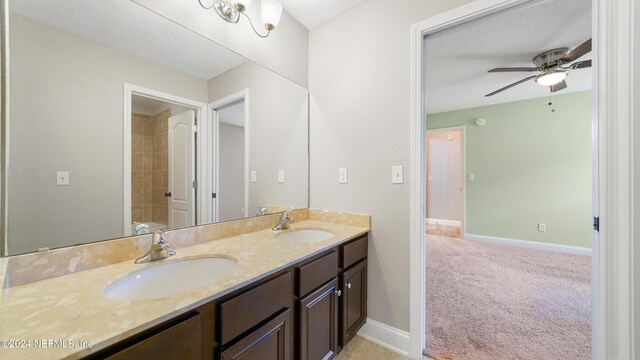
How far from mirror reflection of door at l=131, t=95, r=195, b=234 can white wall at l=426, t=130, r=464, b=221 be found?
15.1 ft

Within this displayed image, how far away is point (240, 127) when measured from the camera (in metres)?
1.53

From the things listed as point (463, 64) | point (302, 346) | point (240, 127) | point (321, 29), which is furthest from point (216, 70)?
point (463, 64)

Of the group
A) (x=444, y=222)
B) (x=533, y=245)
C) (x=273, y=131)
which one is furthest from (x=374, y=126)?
(x=444, y=222)

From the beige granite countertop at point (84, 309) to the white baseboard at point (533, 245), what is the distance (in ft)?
14.0

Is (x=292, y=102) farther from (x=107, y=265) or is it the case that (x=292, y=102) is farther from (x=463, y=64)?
(x=463, y=64)

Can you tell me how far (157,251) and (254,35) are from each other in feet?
4.73

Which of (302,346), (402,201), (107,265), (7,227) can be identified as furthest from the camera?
(402,201)

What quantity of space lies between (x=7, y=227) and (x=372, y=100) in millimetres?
1809

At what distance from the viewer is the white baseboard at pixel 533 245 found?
3.30 m

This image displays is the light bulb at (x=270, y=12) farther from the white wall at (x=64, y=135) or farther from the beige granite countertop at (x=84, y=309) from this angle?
the beige granite countertop at (x=84, y=309)

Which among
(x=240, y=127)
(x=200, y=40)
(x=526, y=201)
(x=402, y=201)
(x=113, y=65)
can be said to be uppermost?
(x=200, y=40)

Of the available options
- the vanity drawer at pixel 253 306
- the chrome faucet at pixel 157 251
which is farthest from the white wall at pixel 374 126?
the chrome faucet at pixel 157 251

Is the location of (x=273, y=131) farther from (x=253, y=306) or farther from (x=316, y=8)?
(x=253, y=306)

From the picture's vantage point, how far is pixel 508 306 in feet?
6.45
